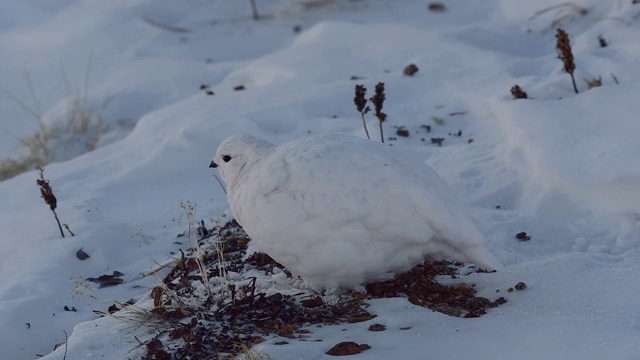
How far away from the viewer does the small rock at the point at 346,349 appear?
9.68ft

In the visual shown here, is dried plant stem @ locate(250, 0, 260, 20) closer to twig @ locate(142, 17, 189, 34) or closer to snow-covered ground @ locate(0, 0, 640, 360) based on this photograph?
snow-covered ground @ locate(0, 0, 640, 360)

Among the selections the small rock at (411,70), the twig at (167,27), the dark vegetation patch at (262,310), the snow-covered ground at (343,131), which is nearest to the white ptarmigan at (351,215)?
the dark vegetation patch at (262,310)

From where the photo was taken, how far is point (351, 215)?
329 cm

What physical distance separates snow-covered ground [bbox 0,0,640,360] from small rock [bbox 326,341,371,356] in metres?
0.03

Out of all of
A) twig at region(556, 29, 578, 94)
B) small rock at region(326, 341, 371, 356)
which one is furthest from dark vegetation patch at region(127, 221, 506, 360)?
twig at region(556, 29, 578, 94)

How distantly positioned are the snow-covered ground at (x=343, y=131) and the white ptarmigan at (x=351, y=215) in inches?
8.2

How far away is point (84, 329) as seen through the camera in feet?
11.2

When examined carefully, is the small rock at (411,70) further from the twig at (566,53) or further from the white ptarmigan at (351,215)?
the white ptarmigan at (351,215)

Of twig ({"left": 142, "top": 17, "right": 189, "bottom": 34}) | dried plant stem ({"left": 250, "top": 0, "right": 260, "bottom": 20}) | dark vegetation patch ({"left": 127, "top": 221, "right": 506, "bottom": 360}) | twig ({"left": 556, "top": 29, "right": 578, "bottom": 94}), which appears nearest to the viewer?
dark vegetation patch ({"left": 127, "top": 221, "right": 506, "bottom": 360})

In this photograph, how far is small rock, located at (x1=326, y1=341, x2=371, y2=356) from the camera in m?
2.95

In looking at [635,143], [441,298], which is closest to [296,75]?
[635,143]

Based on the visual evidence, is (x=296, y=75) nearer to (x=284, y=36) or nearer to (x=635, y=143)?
(x=284, y=36)

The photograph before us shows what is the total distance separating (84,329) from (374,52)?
11.9 feet

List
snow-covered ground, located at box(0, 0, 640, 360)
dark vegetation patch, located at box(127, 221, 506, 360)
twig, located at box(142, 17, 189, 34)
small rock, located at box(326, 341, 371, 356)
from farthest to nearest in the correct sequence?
1. twig, located at box(142, 17, 189, 34)
2. snow-covered ground, located at box(0, 0, 640, 360)
3. dark vegetation patch, located at box(127, 221, 506, 360)
4. small rock, located at box(326, 341, 371, 356)
